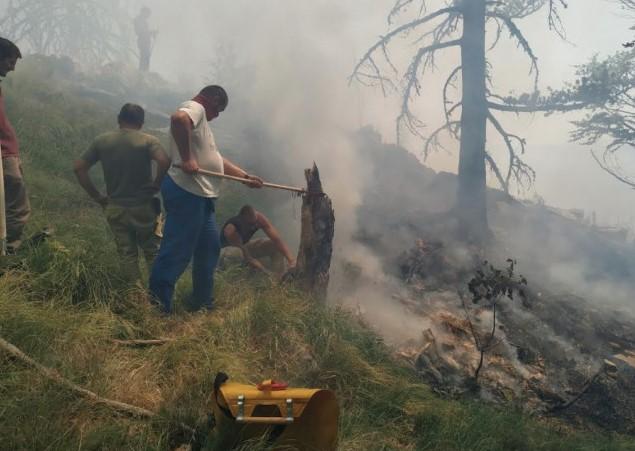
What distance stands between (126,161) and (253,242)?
7.17 feet

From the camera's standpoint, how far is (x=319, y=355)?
3637 millimetres

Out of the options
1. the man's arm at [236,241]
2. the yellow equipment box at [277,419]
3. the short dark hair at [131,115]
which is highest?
the short dark hair at [131,115]

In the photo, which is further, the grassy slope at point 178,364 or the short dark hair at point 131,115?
the short dark hair at point 131,115

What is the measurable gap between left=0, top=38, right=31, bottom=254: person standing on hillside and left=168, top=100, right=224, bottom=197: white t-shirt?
1.21 metres

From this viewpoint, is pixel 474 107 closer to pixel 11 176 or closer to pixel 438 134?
pixel 438 134

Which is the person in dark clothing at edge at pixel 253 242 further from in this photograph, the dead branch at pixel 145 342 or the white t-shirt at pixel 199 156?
the dead branch at pixel 145 342

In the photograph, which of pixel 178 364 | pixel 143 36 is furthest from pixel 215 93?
pixel 143 36

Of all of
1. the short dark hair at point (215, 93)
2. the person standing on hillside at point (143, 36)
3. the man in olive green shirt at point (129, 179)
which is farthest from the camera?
the person standing on hillside at point (143, 36)

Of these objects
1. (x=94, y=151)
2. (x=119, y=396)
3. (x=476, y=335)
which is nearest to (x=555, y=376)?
(x=476, y=335)

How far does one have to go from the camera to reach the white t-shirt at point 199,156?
3593 millimetres

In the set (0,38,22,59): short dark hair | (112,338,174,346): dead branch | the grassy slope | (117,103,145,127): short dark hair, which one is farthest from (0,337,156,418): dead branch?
(0,38,22,59): short dark hair

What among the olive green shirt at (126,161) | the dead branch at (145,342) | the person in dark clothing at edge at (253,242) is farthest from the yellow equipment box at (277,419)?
the person in dark clothing at edge at (253,242)

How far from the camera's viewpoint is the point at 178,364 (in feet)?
9.96

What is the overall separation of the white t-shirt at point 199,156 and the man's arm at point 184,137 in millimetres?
56
